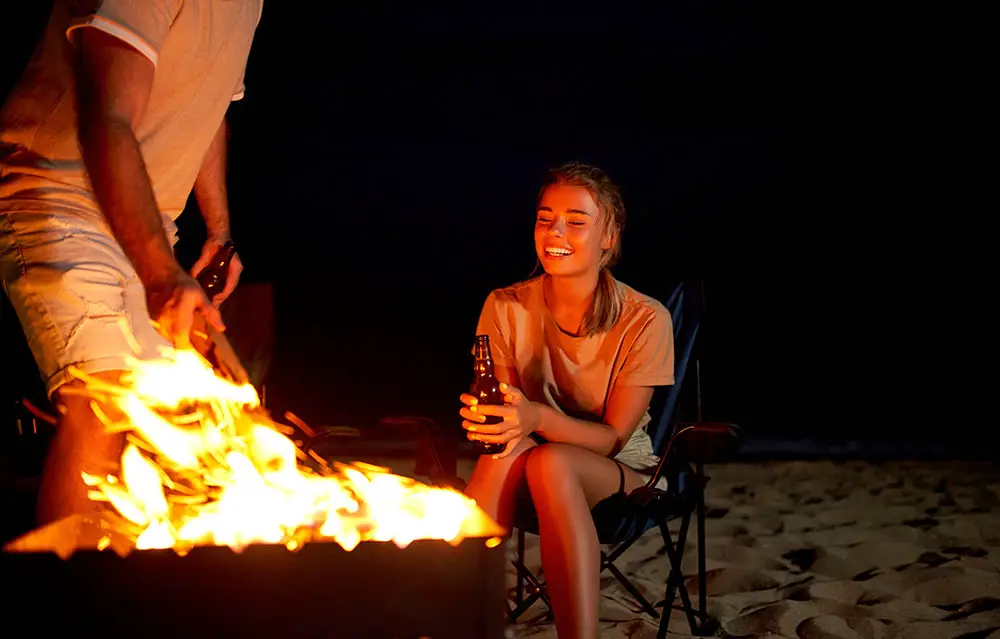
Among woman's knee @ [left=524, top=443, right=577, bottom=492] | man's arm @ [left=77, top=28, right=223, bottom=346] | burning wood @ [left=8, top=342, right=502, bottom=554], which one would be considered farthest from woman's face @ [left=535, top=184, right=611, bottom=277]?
man's arm @ [left=77, top=28, right=223, bottom=346]

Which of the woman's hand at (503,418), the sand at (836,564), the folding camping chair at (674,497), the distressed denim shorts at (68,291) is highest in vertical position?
the distressed denim shorts at (68,291)

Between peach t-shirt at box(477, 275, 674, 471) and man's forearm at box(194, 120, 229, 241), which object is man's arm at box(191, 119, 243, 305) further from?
peach t-shirt at box(477, 275, 674, 471)

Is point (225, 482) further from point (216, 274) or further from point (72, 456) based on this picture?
point (216, 274)

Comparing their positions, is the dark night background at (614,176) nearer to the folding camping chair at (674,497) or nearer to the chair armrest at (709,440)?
the folding camping chair at (674,497)

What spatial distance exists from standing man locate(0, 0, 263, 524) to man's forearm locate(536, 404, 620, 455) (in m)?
1.04

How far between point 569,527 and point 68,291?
1.30 m

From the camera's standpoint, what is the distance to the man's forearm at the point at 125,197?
1.63 m

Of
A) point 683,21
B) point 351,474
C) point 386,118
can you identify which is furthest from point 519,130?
point 351,474

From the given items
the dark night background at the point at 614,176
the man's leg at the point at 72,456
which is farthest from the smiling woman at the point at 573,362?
the dark night background at the point at 614,176

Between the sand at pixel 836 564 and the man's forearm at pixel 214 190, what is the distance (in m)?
1.59

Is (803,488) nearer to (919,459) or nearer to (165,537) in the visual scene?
(919,459)

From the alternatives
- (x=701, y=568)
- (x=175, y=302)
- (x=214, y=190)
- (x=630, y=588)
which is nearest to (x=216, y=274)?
(x=214, y=190)

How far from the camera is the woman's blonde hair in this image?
268 centimetres

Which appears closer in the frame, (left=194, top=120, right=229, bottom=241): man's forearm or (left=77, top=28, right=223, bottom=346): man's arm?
(left=77, top=28, right=223, bottom=346): man's arm
